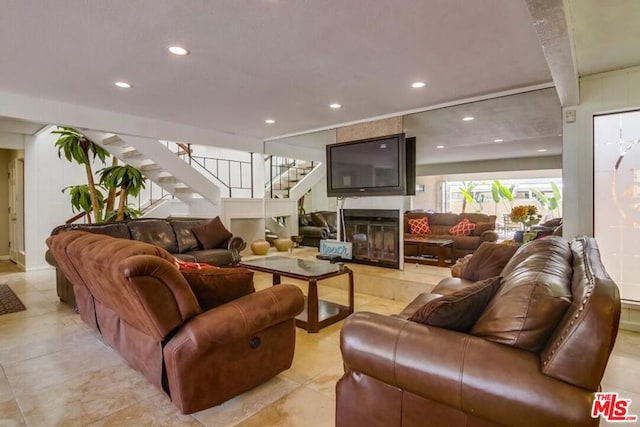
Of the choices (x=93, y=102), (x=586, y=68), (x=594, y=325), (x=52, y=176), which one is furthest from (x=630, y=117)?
(x=52, y=176)

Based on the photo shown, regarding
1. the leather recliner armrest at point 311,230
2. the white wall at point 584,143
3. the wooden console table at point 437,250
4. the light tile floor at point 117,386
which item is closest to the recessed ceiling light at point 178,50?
the light tile floor at point 117,386

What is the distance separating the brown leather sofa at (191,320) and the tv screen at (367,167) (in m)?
2.67

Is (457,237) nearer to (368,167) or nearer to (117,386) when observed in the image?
(368,167)

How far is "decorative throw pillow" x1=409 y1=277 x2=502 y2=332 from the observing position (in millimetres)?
1356

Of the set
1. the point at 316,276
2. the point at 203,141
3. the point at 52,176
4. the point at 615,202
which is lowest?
the point at 316,276

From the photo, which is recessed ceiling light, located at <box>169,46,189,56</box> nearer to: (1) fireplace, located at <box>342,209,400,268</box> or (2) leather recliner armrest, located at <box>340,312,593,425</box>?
(2) leather recliner armrest, located at <box>340,312,593,425</box>

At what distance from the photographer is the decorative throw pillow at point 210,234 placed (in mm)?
5074

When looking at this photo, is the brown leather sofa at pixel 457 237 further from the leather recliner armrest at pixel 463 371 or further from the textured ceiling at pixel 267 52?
the leather recliner armrest at pixel 463 371

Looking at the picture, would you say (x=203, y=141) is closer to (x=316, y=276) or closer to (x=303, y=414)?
(x=316, y=276)

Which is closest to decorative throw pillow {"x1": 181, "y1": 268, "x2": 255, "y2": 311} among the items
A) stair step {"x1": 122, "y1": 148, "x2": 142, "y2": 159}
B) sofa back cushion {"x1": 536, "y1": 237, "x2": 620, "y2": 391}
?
sofa back cushion {"x1": 536, "y1": 237, "x2": 620, "y2": 391}

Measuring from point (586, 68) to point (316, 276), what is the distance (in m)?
3.02

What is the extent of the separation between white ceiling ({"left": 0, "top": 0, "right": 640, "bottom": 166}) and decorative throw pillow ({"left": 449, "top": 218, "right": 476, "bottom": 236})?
2.29 meters

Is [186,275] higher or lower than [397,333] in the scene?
higher

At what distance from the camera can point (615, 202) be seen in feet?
10.5
